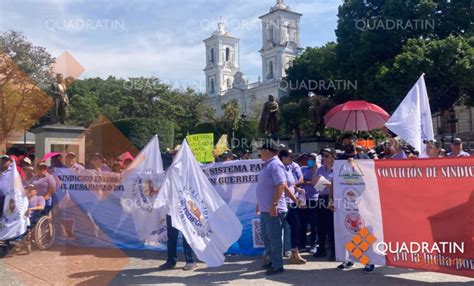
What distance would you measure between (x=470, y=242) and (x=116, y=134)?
135 ft

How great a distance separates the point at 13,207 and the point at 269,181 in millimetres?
5164

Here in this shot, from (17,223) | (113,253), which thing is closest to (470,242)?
(113,253)

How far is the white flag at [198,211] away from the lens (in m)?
7.77

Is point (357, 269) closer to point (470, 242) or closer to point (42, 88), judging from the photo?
point (470, 242)

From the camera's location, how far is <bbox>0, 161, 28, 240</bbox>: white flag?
9.47m

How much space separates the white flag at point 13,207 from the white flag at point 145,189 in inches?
72.8

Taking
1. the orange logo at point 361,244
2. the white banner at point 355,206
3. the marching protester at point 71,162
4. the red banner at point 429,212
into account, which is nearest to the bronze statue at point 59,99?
the marching protester at point 71,162

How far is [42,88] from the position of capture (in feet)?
118

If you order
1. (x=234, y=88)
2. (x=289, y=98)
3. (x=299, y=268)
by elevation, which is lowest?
(x=299, y=268)

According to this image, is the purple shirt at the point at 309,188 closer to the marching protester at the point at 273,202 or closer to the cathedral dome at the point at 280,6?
the marching protester at the point at 273,202

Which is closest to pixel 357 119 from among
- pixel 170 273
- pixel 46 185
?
pixel 170 273

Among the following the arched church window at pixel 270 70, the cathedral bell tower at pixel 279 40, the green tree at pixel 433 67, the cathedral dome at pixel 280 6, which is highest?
→ the cathedral dome at pixel 280 6

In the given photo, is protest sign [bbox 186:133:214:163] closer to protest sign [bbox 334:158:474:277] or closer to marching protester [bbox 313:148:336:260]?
marching protester [bbox 313:148:336:260]

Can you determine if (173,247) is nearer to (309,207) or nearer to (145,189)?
(145,189)
